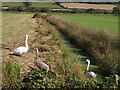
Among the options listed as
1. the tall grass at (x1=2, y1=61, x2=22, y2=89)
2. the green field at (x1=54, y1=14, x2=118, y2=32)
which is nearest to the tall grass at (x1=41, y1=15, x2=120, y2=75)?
the tall grass at (x1=2, y1=61, x2=22, y2=89)

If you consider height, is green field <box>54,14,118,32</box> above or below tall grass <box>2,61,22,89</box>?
below

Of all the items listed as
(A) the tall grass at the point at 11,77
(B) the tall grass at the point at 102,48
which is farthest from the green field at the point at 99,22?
(A) the tall grass at the point at 11,77

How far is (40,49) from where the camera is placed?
931 centimetres

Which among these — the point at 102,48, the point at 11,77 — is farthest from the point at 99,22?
the point at 11,77

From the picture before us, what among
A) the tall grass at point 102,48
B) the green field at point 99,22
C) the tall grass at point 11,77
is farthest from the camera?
the green field at point 99,22

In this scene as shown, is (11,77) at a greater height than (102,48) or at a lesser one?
greater

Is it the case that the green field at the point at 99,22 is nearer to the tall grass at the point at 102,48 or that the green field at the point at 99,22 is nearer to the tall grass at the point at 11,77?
the tall grass at the point at 102,48

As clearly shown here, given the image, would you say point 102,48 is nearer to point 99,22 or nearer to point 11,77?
point 11,77

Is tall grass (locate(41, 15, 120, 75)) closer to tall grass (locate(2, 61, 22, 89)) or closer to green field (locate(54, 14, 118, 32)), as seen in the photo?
tall grass (locate(2, 61, 22, 89))

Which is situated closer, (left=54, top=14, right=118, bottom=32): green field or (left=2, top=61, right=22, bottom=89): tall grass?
(left=2, top=61, right=22, bottom=89): tall grass

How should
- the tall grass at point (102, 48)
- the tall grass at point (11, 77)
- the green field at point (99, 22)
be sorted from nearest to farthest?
the tall grass at point (11, 77), the tall grass at point (102, 48), the green field at point (99, 22)

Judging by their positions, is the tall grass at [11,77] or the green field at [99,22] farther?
the green field at [99,22]

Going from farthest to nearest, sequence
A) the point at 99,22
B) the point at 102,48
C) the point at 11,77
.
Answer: the point at 99,22 → the point at 102,48 → the point at 11,77

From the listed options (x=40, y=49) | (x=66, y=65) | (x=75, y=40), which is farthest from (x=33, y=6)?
(x=66, y=65)
